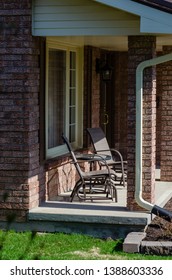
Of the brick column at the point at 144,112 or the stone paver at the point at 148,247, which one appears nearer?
the stone paver at the point at 148,247

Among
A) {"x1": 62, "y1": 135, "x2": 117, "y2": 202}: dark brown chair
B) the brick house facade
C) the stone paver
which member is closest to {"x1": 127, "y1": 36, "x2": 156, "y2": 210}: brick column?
the brick house facade

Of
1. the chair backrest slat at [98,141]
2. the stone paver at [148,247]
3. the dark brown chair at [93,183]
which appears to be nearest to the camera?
the stone paver at [148,247]

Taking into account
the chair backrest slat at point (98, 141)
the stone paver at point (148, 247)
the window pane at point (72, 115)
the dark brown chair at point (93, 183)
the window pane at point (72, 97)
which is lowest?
the stone paver at point (148, 247)

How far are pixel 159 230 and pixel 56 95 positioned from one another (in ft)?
10.5

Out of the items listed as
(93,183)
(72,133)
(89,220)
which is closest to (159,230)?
(89,220)

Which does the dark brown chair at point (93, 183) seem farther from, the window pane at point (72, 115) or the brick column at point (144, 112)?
the window pane at point (72, 115)

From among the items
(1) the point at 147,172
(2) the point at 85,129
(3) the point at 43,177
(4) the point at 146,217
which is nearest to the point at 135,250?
(4) the point at 146,217

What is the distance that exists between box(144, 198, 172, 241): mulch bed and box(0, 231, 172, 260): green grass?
40 centimetres

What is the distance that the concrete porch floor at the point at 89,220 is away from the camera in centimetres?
916

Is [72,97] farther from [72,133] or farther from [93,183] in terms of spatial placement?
[93,183]

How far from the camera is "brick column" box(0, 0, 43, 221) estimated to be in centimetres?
933

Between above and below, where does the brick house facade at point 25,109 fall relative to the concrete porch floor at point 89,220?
above

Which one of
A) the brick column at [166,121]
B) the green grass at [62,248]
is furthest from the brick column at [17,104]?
the brick column at [166,121]

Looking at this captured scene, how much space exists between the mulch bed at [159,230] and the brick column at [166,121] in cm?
282
